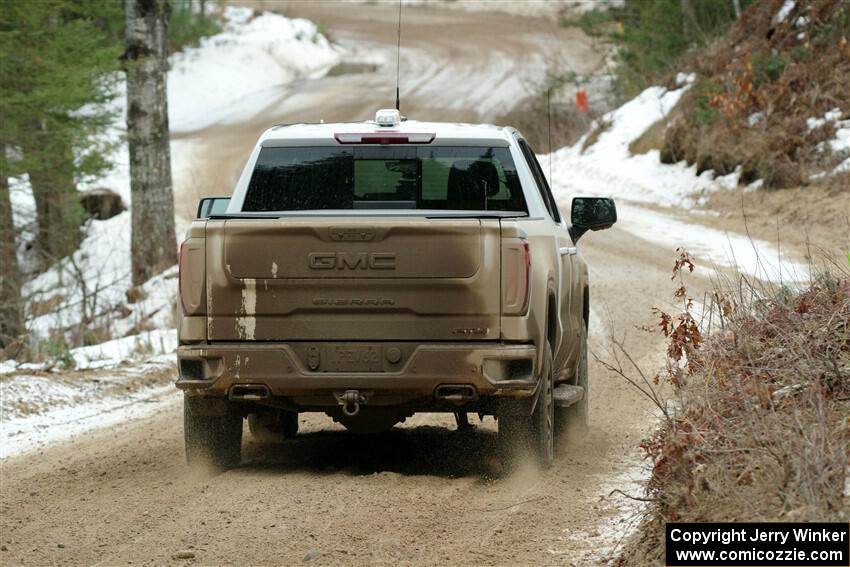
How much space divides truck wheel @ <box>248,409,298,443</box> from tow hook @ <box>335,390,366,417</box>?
1.70 meters

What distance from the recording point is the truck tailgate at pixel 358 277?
6.98 metres

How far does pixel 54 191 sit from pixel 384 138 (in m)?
14.8

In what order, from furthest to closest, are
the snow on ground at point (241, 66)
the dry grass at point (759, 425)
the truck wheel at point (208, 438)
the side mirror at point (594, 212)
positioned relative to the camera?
the snow on ground at point (241, 66) < the side mirror at point (594, 212) < the truck wheel at point (208, 438) < the dry grass at point (759, 425)

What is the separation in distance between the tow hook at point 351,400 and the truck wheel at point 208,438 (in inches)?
32.5

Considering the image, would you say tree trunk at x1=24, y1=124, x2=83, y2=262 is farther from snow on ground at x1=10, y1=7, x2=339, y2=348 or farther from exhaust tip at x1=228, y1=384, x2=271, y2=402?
exhaust tip at x1=228, y1=384, x2=271, y2=402

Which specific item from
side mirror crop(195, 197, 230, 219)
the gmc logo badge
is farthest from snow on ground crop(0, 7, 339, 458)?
the gmc logo badge

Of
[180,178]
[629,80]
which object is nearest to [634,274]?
[180,178]

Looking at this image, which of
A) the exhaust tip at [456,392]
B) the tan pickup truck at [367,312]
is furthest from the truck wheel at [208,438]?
the exhaust tip at [456,392]

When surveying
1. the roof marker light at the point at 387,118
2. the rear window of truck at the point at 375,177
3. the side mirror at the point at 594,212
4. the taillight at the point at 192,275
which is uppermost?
the roof marker light at the point at 387,118

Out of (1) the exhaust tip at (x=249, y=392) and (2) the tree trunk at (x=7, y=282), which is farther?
(2) the tree trunk at (x=7, y=282)

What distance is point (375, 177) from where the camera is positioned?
27.1ft

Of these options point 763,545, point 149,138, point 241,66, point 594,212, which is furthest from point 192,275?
point 241,66

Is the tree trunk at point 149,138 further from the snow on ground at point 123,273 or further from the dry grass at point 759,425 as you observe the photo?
the dry grass at point 759,425

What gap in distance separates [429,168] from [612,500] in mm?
2246
